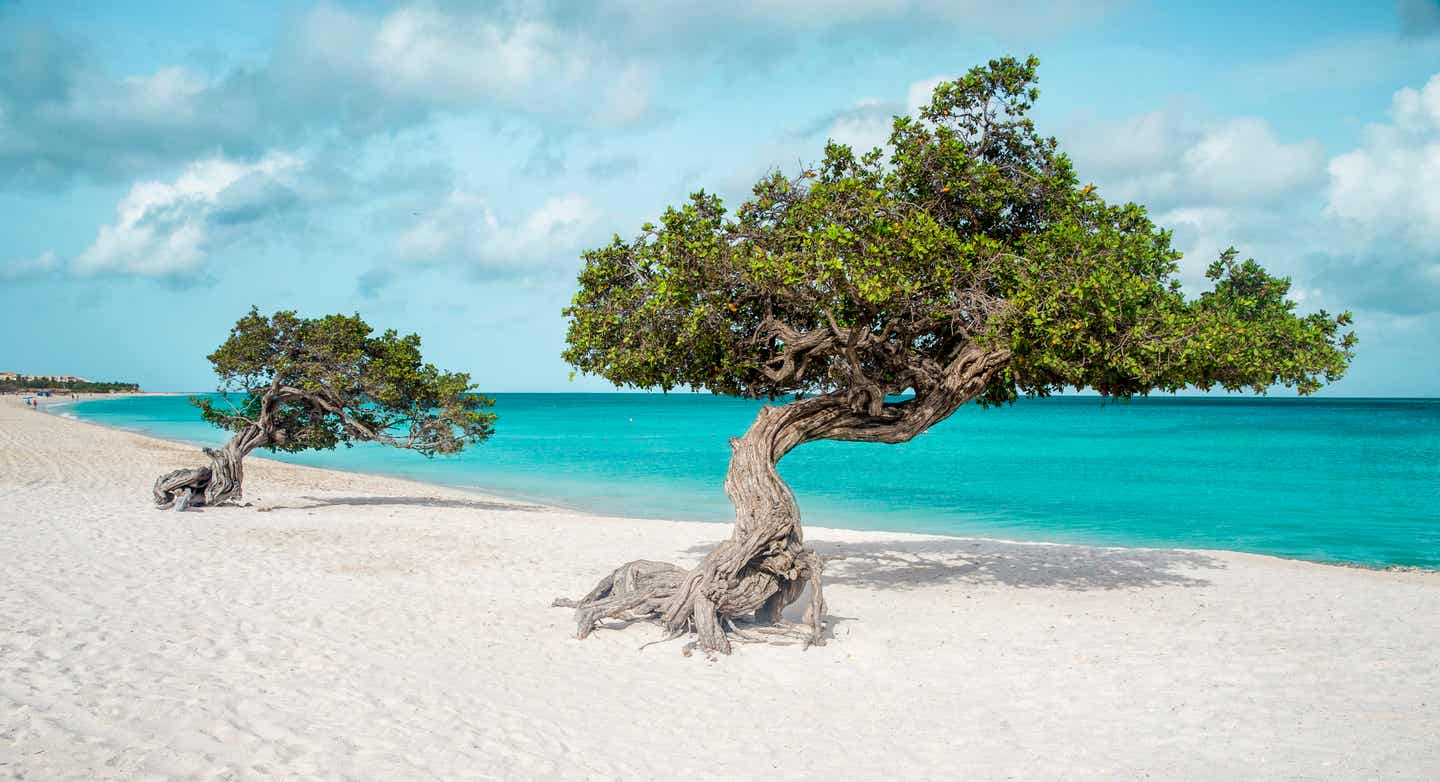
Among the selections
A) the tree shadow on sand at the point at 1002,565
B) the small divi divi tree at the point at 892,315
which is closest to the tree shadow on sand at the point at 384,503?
the tree shadow on sand at the point at 1002,565

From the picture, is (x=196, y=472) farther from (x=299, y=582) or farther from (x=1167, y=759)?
(x=1167, y=759)

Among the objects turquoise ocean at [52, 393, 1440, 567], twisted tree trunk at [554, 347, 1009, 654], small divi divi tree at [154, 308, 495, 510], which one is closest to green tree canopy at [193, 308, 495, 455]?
small divi divi tree at [154, 308, 495, 510]

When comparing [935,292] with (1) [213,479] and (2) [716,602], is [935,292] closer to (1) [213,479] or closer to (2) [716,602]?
(2) [716,602]

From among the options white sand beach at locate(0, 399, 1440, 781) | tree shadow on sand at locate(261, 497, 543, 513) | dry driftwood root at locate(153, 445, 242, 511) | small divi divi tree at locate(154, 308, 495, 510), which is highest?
small divi divi tree at locate(154, 308, 495, 510)

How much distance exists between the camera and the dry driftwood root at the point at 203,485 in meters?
19.6

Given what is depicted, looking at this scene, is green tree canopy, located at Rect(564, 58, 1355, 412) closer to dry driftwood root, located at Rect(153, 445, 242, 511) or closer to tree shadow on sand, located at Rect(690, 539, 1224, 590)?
tree shadow on sand, located at Rect(690, 539, 1224, 590)

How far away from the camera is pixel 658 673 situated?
9078 millimetres

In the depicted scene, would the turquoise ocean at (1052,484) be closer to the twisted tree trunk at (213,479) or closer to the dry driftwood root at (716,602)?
the twisted tree trunk at (213,479)

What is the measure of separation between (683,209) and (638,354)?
210 centimetres

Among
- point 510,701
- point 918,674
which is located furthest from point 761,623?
point 510,701

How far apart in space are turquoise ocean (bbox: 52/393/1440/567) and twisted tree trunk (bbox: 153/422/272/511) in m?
4.36

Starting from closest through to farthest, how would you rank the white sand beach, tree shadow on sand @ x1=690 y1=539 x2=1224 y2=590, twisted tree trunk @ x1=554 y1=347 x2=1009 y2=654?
the white sand beach, twisted tree trunk @ x1=554 y1=347 x2=1009 y2=654, tree shadow on sand @ x1=690 y1=539 x2=1224 y2=590

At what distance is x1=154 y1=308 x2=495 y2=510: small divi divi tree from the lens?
20938 millimetres

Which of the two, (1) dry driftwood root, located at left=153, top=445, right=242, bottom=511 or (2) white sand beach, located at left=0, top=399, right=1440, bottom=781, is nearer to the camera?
(2) white sand beach, located at left=0, top=399, right=1440, bottom=781
